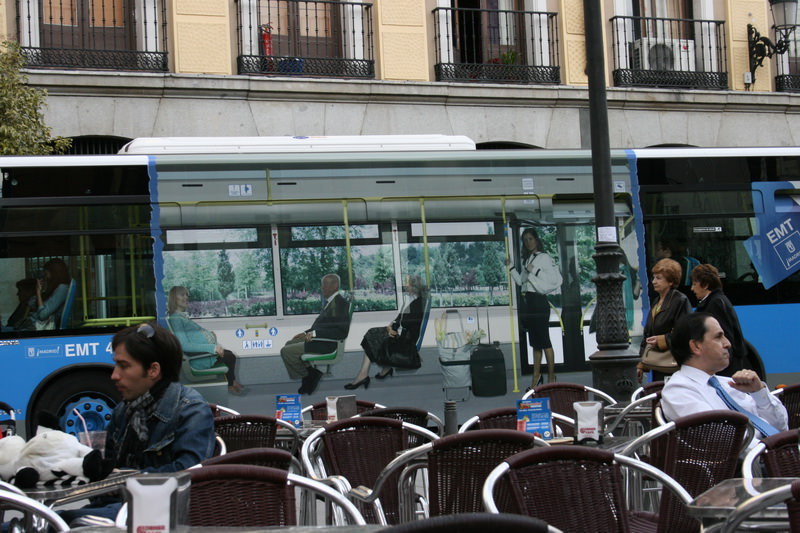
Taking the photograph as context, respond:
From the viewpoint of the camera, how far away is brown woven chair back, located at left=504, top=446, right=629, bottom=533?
341 centimetres

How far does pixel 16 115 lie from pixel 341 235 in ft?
Answer: 16.5

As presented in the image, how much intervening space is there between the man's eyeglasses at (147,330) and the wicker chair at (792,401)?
137 inches

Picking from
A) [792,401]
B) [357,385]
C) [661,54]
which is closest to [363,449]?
[792,401]

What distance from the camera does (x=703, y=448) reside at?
14.6ft

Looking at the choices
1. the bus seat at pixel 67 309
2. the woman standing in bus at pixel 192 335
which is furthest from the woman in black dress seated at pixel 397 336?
the bus seat at pixel 67 309

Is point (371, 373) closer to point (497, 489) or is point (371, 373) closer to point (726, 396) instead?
point (726, 396)

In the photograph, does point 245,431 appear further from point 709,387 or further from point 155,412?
point 709,387

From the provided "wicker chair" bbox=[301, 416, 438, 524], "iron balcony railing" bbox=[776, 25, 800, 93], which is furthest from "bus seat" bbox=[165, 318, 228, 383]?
"iron balcony railing" bbox=[776, 25, 800, 93]

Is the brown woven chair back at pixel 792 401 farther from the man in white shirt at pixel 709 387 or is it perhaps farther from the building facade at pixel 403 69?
the building facade at pixel 403 69

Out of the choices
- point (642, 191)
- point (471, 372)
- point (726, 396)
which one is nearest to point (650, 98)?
point (642, 191)

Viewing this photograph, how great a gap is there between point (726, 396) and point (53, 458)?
3.13m

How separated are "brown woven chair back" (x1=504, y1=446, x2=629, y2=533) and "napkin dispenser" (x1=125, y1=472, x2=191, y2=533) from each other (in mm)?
1232

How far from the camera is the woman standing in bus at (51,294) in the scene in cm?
1067

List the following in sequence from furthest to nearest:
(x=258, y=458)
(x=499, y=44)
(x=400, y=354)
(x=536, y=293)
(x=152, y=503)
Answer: (x=499, y=44) < (x=536, y=293) < (x=400, y=354) < (x=258, y=458) < (x=152, y=503)
